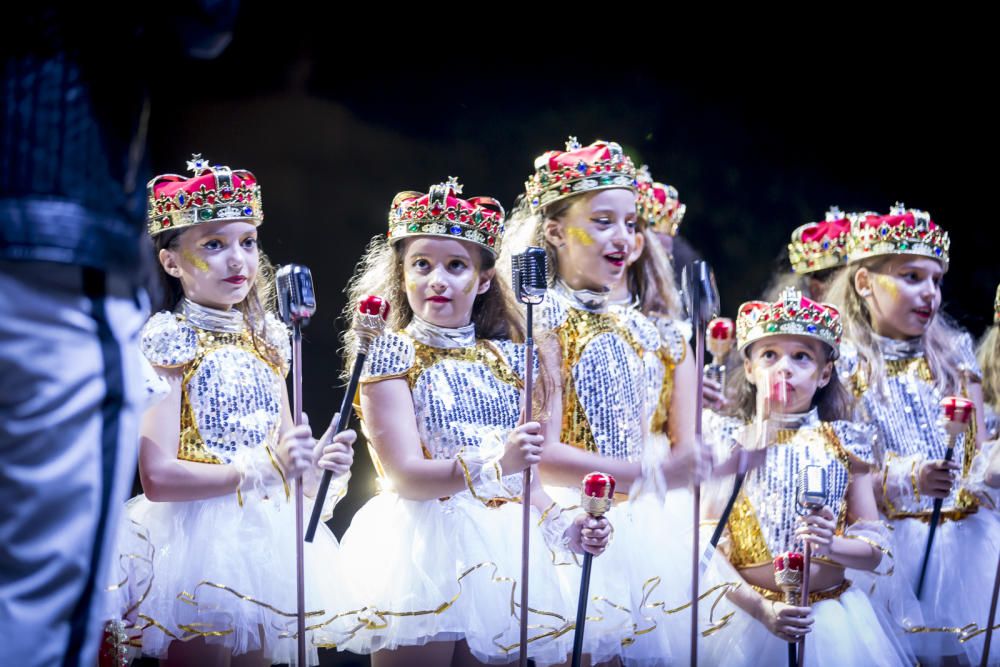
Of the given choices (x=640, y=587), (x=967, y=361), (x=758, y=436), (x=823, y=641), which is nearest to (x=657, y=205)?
(x=758, y=436)

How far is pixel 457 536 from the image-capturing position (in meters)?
2.83

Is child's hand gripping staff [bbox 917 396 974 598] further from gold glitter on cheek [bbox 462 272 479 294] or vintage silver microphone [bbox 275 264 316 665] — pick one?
vintage silver microphone [bbox 275 264 316 665]

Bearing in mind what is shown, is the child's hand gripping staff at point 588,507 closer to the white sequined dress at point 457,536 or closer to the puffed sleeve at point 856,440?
the white sequined dress at point 457,536

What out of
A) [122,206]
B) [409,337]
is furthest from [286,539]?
[122,206]

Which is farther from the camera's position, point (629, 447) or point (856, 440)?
point (856, 440)

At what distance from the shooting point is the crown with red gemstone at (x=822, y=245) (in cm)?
401

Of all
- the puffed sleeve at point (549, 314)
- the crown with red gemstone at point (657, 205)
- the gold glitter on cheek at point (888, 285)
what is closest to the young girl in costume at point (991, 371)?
the gold glitter on cheek at point (888, 285)

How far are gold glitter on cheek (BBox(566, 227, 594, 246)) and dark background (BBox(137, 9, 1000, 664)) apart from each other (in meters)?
0.73

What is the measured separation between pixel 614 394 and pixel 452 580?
0.70 m

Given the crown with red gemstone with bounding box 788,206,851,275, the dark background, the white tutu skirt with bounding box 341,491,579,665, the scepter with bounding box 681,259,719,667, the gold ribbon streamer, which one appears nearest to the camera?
the white tutu skirt with bounding box 341,491,579,665

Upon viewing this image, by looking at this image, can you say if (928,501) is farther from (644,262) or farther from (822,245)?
(644,262)

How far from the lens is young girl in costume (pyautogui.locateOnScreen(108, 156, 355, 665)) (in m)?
2.64

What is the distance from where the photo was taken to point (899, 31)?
4758 millimetres

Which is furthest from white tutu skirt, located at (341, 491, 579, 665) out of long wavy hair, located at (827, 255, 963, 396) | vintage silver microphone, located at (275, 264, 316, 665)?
long wavy hair, located at (827, 255, 963, 396)
